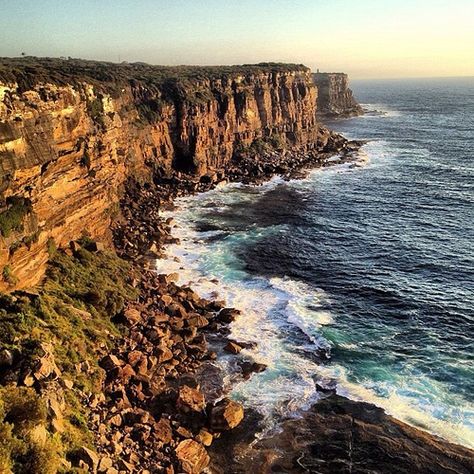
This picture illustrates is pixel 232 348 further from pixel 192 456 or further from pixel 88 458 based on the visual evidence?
pixel 88 458

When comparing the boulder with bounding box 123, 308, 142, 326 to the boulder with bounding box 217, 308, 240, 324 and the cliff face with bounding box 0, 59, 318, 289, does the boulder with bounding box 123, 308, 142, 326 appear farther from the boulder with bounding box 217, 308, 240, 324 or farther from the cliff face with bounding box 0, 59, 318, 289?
the cliff face with bounding box 0, 59, 318, 289

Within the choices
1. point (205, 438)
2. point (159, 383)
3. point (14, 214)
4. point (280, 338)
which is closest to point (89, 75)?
point (14, 214)

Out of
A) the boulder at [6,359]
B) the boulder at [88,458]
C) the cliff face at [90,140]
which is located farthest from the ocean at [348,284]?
the boulder at [6,359]

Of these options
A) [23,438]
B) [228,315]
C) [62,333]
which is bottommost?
[228,315]

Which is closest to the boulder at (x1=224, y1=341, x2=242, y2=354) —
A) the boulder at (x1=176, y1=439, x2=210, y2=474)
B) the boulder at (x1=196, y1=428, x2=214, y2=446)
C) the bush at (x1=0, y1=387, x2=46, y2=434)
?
the boulder at (x1=196, y1=428, x2=214, y2=446)

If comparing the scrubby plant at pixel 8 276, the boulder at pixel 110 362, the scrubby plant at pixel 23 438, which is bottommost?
the boulder at pixel 110 362

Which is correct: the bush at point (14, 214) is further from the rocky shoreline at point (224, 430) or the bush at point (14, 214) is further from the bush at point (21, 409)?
the bush at point (21, 409)
